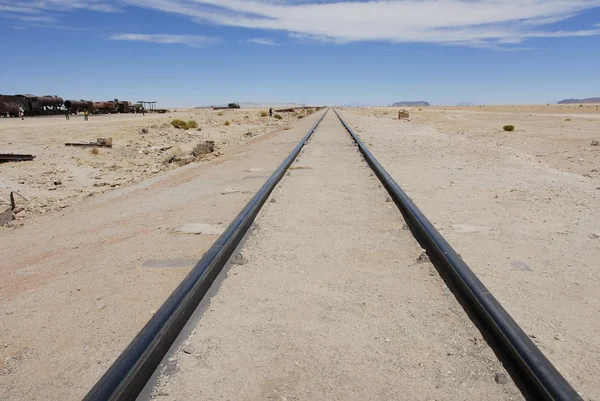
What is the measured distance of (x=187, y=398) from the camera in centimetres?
222

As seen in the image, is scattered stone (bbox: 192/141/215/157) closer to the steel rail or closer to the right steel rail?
the steel rail

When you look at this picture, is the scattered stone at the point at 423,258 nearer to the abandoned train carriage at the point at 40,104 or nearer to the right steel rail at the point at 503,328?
the right steel rail at the point at 503,328

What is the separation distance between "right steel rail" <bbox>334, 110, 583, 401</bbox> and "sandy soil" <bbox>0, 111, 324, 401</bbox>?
2.13m

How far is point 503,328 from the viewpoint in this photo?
2.54 m

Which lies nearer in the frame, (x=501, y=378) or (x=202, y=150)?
(x=501, y=378)

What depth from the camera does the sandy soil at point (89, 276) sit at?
264 centimetres

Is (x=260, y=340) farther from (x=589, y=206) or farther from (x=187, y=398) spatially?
(x=589, y=206)

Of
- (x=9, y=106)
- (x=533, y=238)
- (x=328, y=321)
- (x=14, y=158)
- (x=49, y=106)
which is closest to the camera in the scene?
(x=328, y=321)

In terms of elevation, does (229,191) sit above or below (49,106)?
below

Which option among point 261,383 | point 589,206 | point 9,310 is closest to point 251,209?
point 9,310

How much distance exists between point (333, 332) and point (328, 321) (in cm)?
15

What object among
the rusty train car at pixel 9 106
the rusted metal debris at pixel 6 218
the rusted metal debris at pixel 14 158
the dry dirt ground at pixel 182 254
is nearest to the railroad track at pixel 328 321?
the dry dirt ground at pixel 182 254

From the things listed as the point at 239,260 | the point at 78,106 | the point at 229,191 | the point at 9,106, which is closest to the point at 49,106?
the point at 78,106

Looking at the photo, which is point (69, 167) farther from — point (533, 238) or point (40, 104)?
point (40, 104)
